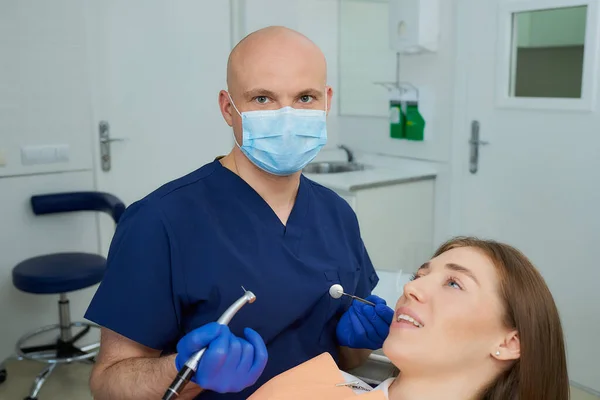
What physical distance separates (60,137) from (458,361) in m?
2.32

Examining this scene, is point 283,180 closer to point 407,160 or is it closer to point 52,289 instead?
point 52,289

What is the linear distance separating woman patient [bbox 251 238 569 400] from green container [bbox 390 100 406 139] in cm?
225

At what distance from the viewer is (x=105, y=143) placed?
2967 millimetres

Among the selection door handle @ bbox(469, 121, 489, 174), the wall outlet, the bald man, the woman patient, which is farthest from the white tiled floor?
the woman patient

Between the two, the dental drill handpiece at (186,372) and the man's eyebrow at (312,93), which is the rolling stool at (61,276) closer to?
the man's eyebrow at (312,93)

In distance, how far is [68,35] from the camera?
9.11 feet

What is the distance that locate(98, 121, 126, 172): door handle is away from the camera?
2.95 meters

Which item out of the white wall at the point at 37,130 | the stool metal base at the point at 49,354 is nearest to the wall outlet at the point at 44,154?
the white wall at the point at 37,130

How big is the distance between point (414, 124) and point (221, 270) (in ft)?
7.60

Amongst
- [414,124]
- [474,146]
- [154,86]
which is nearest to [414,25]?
[414,124]

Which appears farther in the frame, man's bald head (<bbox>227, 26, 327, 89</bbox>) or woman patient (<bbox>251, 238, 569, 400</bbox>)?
man's bald head (<bbox>227, 26, 327, 89</bbox>)

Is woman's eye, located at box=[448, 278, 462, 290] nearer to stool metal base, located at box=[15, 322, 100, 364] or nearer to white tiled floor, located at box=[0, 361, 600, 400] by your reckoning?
white tiled floor, located at box=[0, 361, 600, 400]

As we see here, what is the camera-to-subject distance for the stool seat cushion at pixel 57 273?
7.91ft

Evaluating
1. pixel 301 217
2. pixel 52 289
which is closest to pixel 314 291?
pixel 301 217
